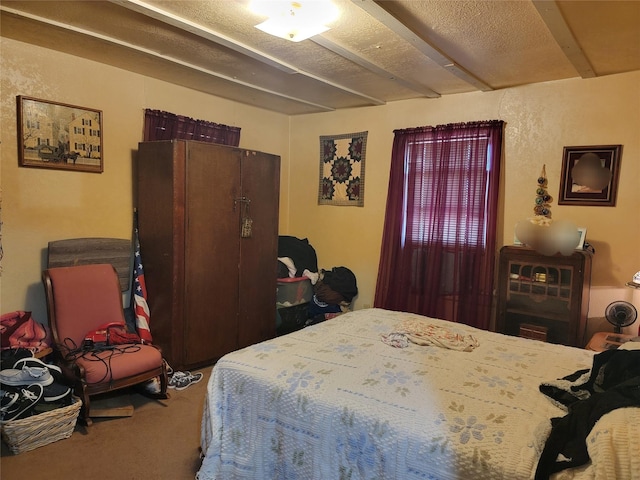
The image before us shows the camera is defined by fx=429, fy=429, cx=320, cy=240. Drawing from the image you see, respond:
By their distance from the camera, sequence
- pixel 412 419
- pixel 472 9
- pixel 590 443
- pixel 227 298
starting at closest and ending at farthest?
pixel 590 443
pixel 412 419
pixel 472 9
pixel 227 298

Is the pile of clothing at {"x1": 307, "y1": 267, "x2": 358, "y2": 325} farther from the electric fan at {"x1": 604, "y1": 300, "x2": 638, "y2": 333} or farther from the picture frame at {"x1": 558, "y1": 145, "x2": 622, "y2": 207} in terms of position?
the electric fan at {"x1": 604, "y1": 300, "x2": 638, "y2": 333}

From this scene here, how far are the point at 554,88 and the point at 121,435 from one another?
391cm

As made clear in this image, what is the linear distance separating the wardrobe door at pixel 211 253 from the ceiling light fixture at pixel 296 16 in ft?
4.25

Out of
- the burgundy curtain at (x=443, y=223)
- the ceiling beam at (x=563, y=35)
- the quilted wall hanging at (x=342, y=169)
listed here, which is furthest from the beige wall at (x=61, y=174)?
the ceiling beam at (x=563, y=35)

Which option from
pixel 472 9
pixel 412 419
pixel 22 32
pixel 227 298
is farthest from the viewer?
pixel 227 298

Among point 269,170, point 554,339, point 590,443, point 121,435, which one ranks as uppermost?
point 269,170

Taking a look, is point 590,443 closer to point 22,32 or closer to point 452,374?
point 452,374

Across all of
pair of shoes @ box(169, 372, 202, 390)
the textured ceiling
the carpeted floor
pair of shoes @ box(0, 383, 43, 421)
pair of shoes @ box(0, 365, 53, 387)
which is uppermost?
the textured ceiling

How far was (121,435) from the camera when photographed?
2.52 metres

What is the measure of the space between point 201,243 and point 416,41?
6.96 feet

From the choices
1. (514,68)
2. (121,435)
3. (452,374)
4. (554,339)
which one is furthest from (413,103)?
(121,435)

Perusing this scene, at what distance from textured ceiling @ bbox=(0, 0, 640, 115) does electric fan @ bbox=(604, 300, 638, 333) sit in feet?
5.51

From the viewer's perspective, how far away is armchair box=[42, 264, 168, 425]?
102 inches

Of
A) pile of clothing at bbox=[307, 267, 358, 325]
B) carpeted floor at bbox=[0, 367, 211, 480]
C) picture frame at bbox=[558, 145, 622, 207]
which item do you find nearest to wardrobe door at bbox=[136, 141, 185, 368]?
carpeted floor at bbox=[0, 367, 211, 480]
